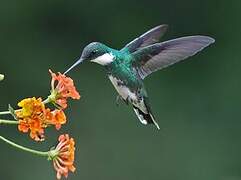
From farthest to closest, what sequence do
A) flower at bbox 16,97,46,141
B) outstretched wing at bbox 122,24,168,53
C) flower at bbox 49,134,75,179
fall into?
outstretched wing at bbox 122,24,168,53
flower at bbox 49,134,75,179
flower at bbox 16,97,46,141

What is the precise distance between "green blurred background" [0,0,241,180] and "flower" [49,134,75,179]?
5.00 metres

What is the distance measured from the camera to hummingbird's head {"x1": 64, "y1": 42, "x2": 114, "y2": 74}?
10.9ft

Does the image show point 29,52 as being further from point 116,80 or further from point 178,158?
point 116,80

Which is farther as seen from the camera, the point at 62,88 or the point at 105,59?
the point at 105,59

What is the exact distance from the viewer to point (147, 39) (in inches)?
159

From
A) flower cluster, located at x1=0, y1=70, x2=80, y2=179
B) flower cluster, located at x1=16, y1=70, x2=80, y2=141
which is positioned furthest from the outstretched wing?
flower cluster, located at x1=16, y1=70, x2=80, y2=141

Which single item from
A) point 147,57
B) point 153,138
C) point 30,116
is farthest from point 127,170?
point 30,116

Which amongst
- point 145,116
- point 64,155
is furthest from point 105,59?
point 64,155

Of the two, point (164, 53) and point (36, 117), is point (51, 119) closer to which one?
point (36, 117)

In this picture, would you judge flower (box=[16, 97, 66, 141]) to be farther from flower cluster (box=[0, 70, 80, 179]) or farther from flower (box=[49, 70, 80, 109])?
flower (box=[49, 70, 80, 109])

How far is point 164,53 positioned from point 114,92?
15.5ft

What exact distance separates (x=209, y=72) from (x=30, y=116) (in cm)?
671

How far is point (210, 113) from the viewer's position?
28.6ft

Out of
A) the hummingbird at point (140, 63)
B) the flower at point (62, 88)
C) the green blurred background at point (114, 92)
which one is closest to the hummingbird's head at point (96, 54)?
the hummingbird at point (140, 63)
